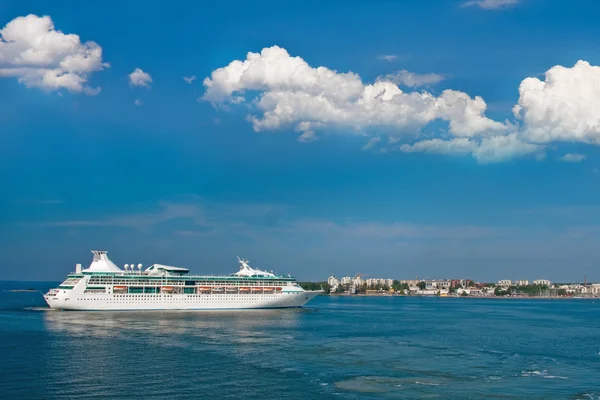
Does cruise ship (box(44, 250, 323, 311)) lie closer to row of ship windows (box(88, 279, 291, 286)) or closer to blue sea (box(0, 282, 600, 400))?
row of ship windows (box(88, 279, 291, 286))

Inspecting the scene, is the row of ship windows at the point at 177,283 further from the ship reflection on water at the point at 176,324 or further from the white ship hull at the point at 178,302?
the ship reflection on water at the point at 176,324

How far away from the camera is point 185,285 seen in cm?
9419

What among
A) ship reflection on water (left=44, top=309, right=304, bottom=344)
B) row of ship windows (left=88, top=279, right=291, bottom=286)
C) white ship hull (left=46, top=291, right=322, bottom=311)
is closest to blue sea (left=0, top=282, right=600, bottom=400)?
ship reflection on water (left=44, top=309, right=304, bottom=344)

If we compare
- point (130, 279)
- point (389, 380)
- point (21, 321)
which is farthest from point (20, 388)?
point (130, 279)

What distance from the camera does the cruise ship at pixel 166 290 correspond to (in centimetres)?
8631

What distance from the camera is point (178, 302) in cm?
9225

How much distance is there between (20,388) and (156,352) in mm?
13820

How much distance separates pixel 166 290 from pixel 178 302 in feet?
8.87

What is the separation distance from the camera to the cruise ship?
283 ft

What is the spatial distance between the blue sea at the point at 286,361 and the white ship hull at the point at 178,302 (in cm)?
1387

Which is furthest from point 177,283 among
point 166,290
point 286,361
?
point 286,361

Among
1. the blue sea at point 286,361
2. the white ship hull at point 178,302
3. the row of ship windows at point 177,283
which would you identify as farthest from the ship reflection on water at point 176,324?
the row of ship windows at point 177,283

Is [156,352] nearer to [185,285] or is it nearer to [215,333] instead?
[215,333]

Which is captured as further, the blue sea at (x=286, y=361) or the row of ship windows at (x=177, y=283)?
the row of ship windows at (x=177, y=283)
